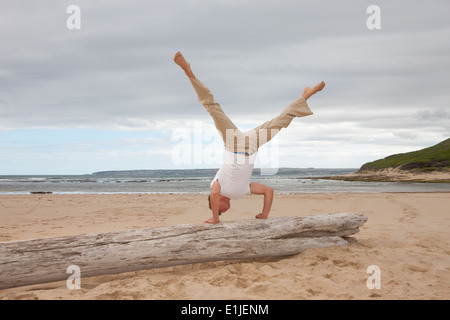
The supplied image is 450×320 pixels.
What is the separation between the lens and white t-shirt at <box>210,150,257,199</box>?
5309 mm

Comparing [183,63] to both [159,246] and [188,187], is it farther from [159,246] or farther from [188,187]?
[188,187]

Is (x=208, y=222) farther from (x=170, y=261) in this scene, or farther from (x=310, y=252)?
(x=310, y=252)

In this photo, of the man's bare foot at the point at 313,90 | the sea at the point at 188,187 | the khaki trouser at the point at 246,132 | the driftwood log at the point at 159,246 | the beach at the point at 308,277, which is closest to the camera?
the beach at the point at 308,277

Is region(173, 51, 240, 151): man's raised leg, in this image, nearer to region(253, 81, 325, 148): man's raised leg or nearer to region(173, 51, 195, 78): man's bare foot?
region(173, 51, 195, 78): man's bare foot

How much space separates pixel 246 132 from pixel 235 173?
2.21 ft

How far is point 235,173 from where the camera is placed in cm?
532

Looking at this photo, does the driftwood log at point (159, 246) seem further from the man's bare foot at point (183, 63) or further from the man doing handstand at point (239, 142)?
the man's bare foot at point (183, 63)

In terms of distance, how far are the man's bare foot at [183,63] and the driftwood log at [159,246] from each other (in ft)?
7.53

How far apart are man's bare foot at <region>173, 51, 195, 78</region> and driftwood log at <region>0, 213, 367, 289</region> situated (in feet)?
7.53

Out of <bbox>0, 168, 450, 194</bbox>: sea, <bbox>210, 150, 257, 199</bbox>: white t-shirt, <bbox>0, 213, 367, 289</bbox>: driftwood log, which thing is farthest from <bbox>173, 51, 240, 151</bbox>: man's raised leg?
<bbox>0, 168, 450, 194</bbox>: sea

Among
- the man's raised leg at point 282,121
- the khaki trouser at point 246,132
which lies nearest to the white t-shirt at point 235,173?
the khaki trouser at point 246,132

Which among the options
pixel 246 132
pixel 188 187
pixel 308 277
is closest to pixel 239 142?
pixel 246 132

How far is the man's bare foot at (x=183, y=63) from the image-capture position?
15.5 feet
